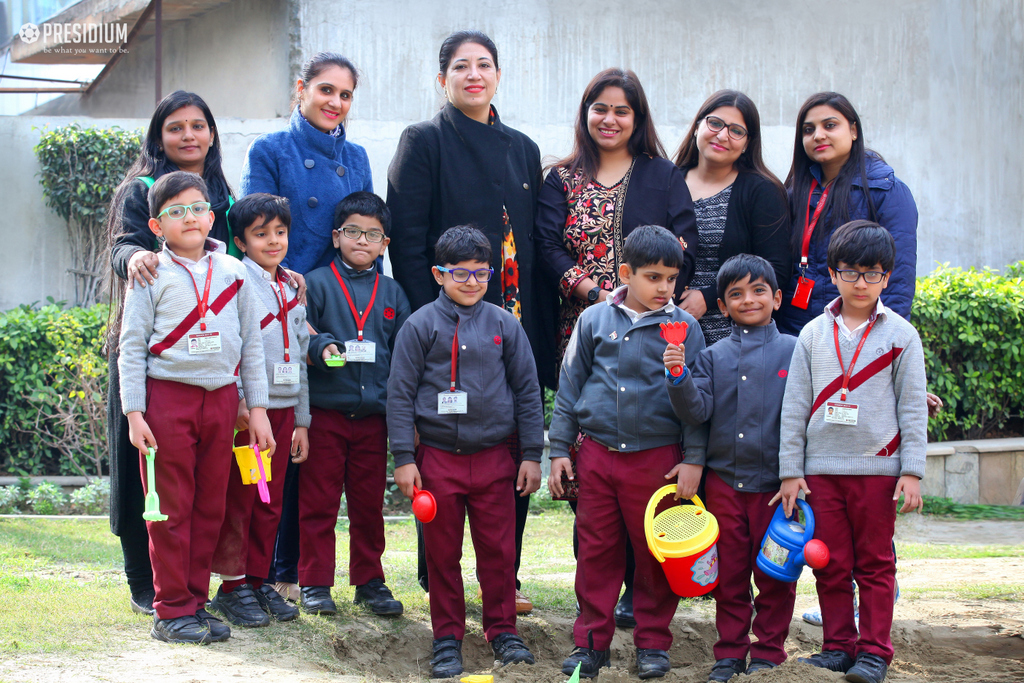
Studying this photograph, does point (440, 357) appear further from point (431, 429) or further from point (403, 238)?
point (403, 238)

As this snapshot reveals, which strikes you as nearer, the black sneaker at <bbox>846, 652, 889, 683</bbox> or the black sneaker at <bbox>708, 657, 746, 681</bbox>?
the black sneaker at <bbox>846, 652, 889, 683</bbox>

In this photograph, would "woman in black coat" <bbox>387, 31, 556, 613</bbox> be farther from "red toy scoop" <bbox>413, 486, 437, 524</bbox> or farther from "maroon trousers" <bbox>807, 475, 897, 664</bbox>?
"maroon trousers" <bbox>807, 475, 897, 664</bbox>

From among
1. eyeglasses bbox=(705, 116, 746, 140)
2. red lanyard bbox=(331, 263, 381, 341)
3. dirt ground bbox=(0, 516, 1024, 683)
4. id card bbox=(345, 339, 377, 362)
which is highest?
eyeglasses bbox=(705, 116, 746, 140)

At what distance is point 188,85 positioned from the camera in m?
11.6

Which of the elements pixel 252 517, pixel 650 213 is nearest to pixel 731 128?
pixel 650 213

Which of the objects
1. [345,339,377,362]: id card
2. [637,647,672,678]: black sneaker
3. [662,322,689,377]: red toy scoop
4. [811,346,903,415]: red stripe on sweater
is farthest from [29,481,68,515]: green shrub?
[811,346,903,415]: red stripe on sweater

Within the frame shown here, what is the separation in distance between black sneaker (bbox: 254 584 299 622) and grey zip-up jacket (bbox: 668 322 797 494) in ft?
6.19

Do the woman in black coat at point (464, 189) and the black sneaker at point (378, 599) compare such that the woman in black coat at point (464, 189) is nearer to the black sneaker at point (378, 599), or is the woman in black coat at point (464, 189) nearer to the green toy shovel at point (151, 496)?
the black sneaker at point (378, 599)

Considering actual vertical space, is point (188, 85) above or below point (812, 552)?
above

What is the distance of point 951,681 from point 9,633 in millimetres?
3827

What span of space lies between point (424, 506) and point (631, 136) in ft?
6.52

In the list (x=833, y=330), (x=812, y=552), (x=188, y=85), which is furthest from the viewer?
(x=188, y=85)

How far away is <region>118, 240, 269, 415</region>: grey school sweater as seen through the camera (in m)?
3.57

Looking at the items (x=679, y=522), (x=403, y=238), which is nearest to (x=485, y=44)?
(x=403, y=238)
